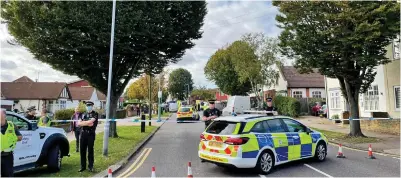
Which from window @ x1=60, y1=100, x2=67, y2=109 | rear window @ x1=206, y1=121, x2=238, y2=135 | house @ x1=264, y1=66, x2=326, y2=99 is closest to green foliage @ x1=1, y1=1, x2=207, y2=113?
rear window @ x1=206, y1=121, x2=238, y2=135

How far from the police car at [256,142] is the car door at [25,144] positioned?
4161mm

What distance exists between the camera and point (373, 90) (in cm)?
2077

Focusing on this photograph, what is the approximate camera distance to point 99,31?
12742 millimetres

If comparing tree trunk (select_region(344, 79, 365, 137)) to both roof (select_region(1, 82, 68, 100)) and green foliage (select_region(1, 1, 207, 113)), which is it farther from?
roof (select_region(1, 82, 68, 100))

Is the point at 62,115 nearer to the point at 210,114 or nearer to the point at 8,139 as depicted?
the point at 210,114

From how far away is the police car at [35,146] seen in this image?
686cm

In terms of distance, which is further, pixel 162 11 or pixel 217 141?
pixel 162 11

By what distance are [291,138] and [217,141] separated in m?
2.22

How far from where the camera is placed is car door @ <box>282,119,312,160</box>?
8.33 m

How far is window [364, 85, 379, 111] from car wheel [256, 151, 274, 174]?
1621cm

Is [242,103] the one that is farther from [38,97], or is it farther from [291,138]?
[38,97]

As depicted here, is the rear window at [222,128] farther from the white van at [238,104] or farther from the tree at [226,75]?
the tree at [226,75]

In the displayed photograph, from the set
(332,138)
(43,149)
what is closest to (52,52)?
(43,149)

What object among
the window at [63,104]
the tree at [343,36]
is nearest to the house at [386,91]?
the tree at [343,36]
